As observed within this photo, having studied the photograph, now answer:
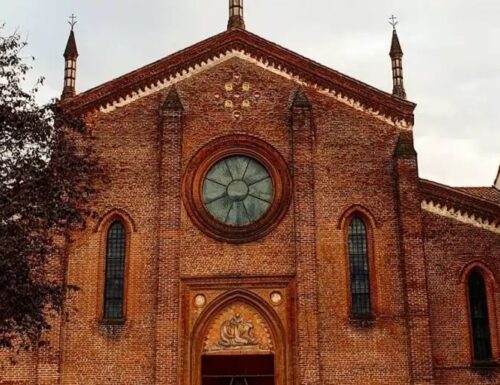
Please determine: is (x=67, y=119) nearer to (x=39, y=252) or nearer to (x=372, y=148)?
(x=39, y=252)

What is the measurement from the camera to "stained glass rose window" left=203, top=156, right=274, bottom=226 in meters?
22.7

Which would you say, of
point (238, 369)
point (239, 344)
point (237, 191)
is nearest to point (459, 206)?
Result: point (237, 191)

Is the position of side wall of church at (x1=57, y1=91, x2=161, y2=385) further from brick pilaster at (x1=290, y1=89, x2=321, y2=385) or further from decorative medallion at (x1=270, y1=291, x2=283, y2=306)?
brick pilaster at (x1=290, y1=89, x2=321, y2=385)

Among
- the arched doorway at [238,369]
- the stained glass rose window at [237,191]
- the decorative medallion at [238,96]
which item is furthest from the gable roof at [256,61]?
the arched doorway at [238,369]

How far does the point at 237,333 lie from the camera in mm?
21672

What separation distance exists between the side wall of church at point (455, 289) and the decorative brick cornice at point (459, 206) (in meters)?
0.18

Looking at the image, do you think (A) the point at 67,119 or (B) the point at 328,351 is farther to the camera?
(B) the point at 328,351

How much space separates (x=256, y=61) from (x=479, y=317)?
33.9 ft

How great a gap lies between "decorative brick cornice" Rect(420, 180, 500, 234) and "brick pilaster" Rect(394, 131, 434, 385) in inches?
22.1

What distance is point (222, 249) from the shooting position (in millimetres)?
22062

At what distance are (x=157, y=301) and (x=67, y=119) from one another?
825cm

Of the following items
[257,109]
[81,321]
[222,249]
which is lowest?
[81,321]

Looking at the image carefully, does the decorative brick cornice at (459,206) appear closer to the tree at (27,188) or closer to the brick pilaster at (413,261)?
the brick pilaster at (413,261)

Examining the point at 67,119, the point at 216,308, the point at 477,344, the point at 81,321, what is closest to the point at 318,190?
the point at 216,308
